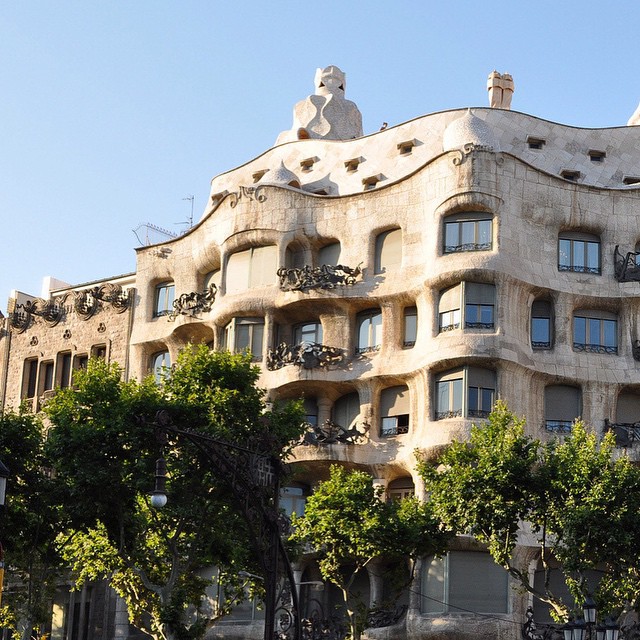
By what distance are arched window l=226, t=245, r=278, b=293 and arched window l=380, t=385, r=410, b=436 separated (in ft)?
18.9

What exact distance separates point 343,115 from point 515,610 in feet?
73.8

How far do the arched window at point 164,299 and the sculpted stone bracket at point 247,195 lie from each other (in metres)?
4.61

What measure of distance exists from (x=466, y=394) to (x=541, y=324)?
167 inches

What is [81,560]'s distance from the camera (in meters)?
38.5

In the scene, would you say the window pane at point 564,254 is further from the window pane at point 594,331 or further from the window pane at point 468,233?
the window pane at point 468,233

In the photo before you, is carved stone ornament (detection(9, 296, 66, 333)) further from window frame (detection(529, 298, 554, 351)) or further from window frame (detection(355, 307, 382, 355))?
window frame (detection(529, 298, 554, 351))

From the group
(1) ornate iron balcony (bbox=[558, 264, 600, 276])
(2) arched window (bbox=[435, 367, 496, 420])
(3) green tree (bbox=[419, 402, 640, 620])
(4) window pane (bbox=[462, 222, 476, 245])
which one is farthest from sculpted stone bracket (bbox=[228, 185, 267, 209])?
(3) green tree (bbox=[419, 402, 640, 620])

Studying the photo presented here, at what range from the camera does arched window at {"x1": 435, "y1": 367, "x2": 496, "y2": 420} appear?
138 feet

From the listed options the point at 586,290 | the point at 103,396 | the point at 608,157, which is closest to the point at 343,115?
the point at 608,157

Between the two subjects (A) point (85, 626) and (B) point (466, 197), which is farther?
(A) point (85, 626)

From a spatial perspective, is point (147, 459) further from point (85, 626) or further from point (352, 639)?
point (85, 626)

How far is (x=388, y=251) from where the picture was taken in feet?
151

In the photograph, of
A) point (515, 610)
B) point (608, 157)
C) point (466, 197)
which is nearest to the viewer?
point (515, 610)

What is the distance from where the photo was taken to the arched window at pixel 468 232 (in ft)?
143
